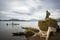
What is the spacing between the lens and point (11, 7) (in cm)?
271

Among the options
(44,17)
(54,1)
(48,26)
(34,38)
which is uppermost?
(54,1)

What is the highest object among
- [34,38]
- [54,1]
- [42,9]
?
[54,1]

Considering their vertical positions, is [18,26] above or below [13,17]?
below

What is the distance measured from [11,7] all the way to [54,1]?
921 millimetres

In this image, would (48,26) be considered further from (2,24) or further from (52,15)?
(2,24)

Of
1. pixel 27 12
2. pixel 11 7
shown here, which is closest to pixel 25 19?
pixel 27 12

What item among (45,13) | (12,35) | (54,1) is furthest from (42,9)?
(12,35)

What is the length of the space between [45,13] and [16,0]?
676mm

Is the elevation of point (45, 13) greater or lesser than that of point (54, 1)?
lesser

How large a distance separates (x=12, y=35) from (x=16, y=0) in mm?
745

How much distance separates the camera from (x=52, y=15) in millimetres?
2617

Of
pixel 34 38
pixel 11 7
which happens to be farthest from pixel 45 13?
pixel 11 7

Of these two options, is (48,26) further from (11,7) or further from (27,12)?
(11,7)

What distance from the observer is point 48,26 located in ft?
8.43
